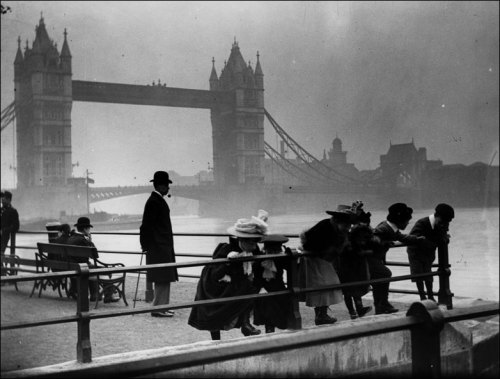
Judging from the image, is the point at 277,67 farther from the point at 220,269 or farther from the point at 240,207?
the point at 220,269

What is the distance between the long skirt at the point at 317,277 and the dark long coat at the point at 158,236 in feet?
4.96

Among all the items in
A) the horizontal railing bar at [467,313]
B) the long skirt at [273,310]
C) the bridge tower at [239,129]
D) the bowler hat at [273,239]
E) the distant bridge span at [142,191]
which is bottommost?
the long skirt at [273,310]

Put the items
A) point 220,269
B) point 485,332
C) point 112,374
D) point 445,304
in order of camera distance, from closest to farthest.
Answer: point 112,374 < point 220,269 < point 445,304 < point 485,332

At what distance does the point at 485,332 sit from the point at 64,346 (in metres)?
3.87

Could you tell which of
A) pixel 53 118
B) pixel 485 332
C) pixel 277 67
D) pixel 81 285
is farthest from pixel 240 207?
pixel 81 285

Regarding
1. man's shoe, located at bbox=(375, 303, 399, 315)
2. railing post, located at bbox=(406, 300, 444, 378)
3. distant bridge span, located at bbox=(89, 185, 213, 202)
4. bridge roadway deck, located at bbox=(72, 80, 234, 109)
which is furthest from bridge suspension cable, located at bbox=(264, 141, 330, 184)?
railing post, located at bbox=(406, 300, 444, 378)

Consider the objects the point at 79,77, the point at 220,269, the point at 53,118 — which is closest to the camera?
the point at 220,269

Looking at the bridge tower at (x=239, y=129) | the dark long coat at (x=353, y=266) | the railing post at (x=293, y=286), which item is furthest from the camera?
the bridge tower at (x=239, y=129)

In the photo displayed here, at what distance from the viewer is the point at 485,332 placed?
5.55 m

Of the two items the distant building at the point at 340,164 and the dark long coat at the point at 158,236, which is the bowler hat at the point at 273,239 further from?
the distant building at the point at 340,164

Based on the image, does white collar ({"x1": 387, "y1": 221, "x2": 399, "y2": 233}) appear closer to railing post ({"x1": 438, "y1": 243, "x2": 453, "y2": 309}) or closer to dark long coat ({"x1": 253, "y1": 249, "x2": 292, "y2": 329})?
railing post ({"x1": 438, "y1": 243, "x2": 453, "y2": 309})

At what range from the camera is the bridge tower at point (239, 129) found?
127 feet

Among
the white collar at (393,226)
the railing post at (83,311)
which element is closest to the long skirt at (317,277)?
the white collar at (393,226)

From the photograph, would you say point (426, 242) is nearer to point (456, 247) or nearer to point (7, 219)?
point (7, 219)
